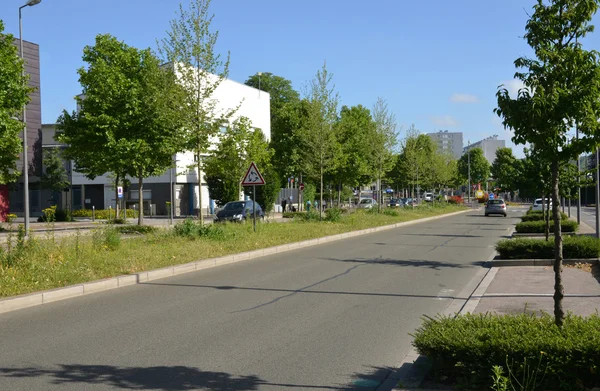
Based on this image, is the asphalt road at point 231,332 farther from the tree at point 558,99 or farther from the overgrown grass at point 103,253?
the tree at point 558,99

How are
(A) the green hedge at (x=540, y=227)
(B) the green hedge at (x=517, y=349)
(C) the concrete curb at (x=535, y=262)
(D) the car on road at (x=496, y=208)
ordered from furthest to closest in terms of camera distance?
(D) the car on road at (x=496, y=208) < (A) the green hedge at (x=540, y=227) < (C) the concrete curb at (x=535, y=262) < (B) the green hedge at (x=517, y=349)

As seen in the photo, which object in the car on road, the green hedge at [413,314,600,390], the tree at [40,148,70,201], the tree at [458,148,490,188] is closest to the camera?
the green hedge at [413,314,600,390]

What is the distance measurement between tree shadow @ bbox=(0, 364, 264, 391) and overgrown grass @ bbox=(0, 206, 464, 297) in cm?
431

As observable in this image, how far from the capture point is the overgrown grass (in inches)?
411

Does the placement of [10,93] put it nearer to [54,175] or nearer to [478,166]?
[54,175]

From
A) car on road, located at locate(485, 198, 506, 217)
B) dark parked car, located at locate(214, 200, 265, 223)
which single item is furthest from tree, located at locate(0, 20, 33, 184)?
car on road, located at locate(485, 198, 506, 217)

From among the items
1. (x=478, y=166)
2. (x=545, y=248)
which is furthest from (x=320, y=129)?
(x=478, y=166)

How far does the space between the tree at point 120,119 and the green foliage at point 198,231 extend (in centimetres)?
792

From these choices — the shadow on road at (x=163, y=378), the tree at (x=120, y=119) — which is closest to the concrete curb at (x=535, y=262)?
the shadow on road at (x=163, y=378)

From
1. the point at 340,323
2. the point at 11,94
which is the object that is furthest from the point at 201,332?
the point at 11,94

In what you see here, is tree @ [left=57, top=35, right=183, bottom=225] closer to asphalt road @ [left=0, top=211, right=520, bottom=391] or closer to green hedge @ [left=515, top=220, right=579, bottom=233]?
green hedge @ [left=515, top=220, right=579, bottom=233]

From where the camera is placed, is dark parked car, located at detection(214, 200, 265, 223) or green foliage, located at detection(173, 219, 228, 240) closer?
green foliage, located at detection(173, 219, 228, 240)

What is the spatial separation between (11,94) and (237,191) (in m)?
25.2

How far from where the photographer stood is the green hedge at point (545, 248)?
44.9 ft
